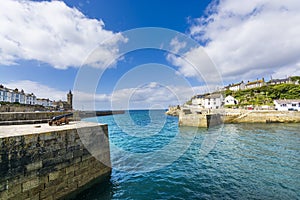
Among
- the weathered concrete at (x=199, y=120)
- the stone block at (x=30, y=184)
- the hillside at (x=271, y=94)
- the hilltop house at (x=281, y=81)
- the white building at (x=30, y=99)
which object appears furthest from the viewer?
the white building at (x=30, y=99)

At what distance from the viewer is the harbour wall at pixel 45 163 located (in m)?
4.66

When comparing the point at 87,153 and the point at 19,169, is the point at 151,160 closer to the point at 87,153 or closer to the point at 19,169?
the point at 87,153

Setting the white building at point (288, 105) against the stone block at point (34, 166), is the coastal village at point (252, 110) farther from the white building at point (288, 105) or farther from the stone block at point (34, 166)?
the stone block at point (34, 166)

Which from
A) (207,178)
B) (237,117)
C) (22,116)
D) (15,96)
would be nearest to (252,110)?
(237,117)

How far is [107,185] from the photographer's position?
7.48 metres

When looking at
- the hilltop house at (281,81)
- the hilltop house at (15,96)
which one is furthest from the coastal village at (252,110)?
the hilltop house at (15,96)

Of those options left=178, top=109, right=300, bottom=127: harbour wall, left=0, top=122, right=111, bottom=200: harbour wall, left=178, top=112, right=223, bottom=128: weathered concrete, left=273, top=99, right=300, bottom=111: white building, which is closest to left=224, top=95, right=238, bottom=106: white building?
left=273, top=99, right=300, bottom=111: white building

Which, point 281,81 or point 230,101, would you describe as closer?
point 230,101

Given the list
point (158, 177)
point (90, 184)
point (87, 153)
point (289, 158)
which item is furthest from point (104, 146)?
point (289, 158)

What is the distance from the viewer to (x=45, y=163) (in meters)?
5.52

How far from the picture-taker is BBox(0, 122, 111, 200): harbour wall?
4664 mm

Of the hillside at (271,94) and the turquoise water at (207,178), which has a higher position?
the hillside at (271,94)

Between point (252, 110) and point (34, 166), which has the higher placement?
point (252, 110)

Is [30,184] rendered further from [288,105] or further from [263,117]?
[288,105]
